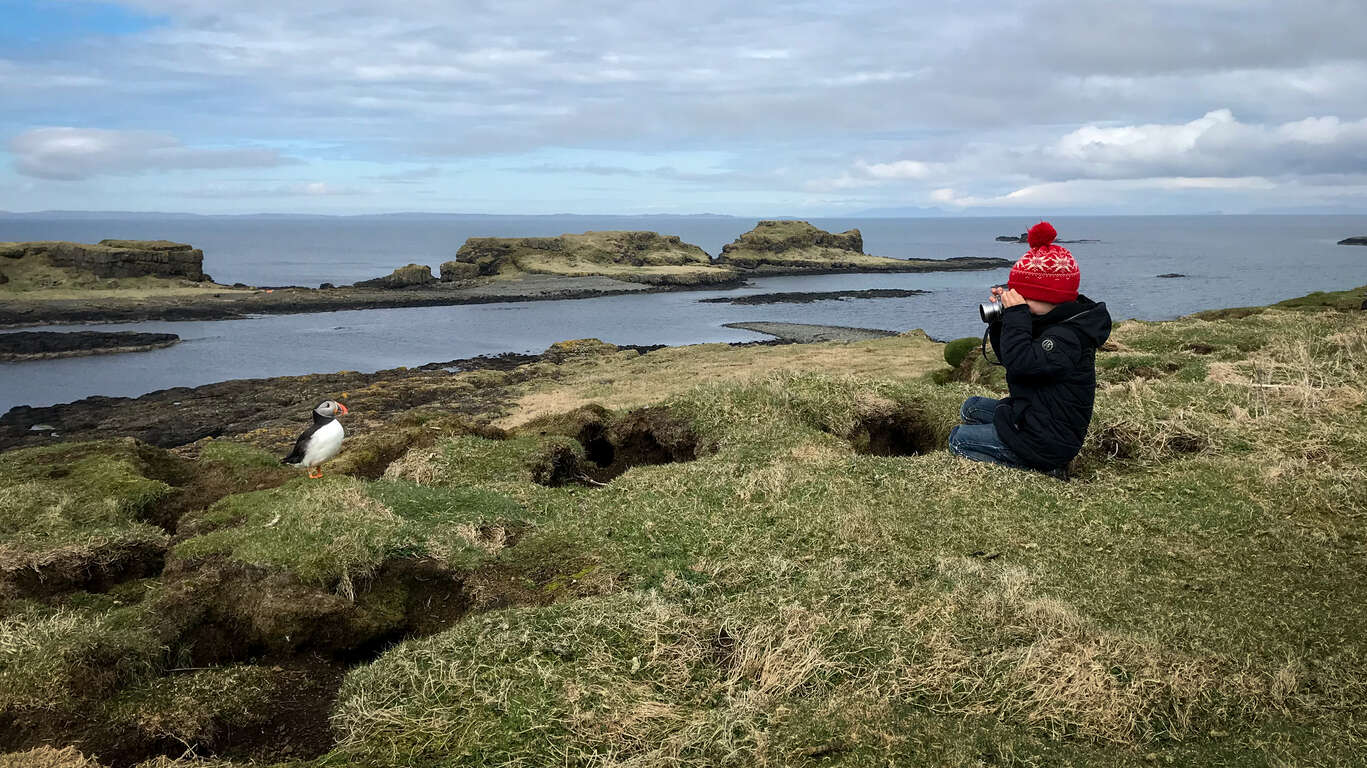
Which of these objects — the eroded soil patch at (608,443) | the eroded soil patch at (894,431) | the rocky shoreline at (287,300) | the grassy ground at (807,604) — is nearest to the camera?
the grassy ground at (807,604)

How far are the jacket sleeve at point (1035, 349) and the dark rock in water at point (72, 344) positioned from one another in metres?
73.0

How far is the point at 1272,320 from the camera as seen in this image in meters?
22.1

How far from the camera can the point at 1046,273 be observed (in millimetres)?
8930

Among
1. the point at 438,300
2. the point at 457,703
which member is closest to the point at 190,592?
the point at 457,703

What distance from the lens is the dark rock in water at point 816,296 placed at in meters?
105

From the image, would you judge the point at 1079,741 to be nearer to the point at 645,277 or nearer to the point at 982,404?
the point at 982,404

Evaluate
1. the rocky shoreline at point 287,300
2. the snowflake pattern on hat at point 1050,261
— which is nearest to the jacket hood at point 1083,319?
the snowflake pattern on hat at point 1050,261

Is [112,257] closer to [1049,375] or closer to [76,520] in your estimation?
[76,520]

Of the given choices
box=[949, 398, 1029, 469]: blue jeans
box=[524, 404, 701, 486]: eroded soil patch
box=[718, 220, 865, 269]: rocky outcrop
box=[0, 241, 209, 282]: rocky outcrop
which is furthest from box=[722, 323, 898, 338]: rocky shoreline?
box=[718, 220, 865, 269]: rocky outcrop

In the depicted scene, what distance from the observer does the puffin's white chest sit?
12375mm

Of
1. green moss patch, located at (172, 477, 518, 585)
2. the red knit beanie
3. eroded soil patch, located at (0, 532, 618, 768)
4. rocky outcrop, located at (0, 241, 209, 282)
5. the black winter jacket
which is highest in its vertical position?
rocky outcrop, located at (0, 241, 209, 282)

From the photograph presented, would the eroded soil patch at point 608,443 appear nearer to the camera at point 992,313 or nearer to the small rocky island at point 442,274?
the camera at point 992,313

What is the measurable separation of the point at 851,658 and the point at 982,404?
538 cm

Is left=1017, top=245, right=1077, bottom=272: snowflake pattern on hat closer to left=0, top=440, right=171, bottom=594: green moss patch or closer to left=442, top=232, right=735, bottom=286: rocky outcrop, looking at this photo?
left=0, top=440, right=171, bottom=594: green moss patch
